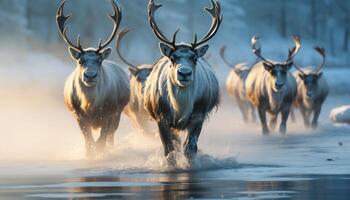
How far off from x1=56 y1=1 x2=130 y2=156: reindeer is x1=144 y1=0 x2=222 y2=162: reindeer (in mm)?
2016

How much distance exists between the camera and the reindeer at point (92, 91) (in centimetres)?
2264

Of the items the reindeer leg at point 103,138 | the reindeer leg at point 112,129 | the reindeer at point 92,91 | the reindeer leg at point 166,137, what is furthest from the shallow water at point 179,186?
the reindeer leg at point 112,129

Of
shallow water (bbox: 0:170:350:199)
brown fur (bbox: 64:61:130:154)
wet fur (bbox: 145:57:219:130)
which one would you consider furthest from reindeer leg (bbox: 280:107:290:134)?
shallow water (bbox: 0:170:350:199)

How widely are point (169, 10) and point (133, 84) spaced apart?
56.0m

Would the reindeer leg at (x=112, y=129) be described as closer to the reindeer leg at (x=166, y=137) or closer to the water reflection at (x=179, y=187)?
the reindeer leg at (x=166, y=137)

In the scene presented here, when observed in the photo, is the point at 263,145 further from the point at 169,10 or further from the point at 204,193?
the point at 169,10

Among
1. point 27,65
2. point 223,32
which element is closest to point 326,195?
point 27,65

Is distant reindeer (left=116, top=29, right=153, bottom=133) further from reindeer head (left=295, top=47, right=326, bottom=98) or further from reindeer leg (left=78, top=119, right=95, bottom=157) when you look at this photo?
reindeer head (left=295, top=47, right=326, bottom=98)

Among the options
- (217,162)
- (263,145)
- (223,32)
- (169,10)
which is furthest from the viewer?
(223,32)

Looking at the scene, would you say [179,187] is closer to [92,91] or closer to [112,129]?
[92,91]

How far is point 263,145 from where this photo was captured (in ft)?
86.2

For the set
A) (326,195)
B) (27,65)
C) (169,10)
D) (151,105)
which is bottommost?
(326,195)

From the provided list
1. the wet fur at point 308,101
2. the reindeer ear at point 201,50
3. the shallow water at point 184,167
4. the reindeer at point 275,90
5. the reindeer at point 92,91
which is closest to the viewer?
the shallow water at point 184,167

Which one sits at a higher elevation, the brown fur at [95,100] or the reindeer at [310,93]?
the reindeer at [310,93]
